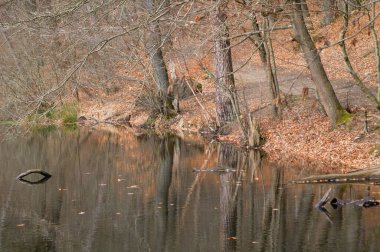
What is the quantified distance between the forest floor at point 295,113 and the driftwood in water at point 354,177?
113 centimetres

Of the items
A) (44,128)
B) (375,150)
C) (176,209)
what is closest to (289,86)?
(375,150)

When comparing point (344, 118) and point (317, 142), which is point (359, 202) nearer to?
point (317, 142)

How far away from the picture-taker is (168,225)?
1127 cm

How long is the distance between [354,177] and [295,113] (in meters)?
7.96

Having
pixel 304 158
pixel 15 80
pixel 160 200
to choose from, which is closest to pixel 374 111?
pixel 304 158

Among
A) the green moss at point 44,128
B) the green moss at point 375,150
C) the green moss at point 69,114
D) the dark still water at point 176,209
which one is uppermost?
the green moss at point 69,114

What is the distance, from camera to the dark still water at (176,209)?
10.3 meters

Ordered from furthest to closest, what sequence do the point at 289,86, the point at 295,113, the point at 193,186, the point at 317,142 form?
the point at 289,86
the point at 295,113
the point at 317,142
the point at 193,186

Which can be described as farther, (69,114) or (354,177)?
(69,114)

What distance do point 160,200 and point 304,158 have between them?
562 centimetres

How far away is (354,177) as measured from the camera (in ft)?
47.1

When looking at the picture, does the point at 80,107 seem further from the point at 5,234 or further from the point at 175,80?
the point at 5,234

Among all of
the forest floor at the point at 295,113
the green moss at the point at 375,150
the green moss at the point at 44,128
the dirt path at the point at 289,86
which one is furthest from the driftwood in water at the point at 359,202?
the green moss at the point at 44,128

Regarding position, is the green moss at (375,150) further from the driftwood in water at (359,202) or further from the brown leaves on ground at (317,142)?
the driftwood in water at (359,202)
